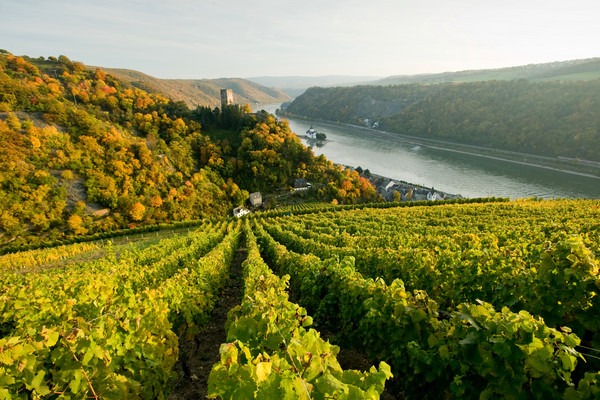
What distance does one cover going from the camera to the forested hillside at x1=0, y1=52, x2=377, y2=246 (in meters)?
36.2

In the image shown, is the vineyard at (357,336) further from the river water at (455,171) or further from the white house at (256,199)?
the river water at (455,171)

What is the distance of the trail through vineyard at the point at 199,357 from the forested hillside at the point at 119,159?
122ft

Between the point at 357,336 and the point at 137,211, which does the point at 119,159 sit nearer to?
the point at 137,211

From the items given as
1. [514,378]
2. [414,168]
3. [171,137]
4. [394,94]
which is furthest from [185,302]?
[394,94]

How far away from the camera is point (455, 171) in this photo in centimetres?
7194

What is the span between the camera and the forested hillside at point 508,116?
244ft

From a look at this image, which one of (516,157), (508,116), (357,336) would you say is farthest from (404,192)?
(508,116)

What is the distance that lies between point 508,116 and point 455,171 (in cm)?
4497

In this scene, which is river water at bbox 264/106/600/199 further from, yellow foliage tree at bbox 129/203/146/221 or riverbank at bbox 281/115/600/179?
yellow foliage tree at bbox 129/203/146/221

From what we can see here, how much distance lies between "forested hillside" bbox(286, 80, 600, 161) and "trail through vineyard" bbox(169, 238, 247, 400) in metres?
97.2

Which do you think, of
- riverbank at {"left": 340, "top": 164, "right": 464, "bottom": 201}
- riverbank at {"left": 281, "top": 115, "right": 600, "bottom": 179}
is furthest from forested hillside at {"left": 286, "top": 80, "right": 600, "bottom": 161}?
riverbank at {"left": 340, "top": 164, "right": 464, "bottom": 201}

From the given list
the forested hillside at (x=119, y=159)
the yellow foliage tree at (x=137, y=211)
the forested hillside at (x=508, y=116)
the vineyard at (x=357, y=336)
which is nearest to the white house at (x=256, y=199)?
the forested hillside at (x=119, y=159)

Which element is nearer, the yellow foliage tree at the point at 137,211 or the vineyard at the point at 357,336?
the vineyard at the point at 357,336

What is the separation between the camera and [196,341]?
6.88 m
